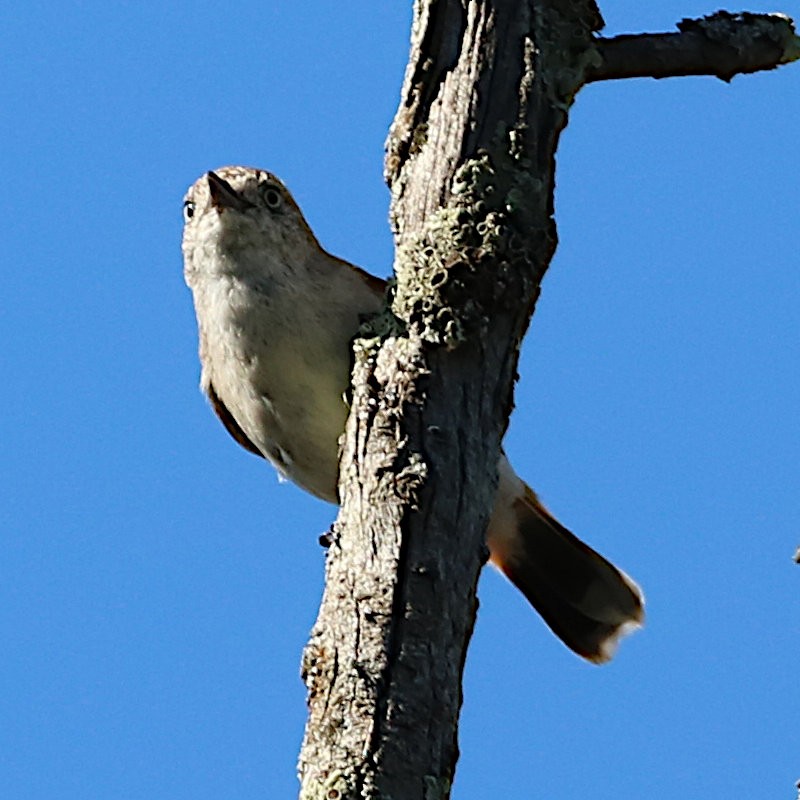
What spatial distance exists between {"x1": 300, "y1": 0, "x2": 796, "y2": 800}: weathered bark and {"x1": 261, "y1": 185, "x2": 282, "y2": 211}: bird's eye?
6.07 ft

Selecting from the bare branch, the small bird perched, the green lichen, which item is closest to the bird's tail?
the small bird perched

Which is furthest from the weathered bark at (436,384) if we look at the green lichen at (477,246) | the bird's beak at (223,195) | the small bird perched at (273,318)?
the bird's beak at (223,195)

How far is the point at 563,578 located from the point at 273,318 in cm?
225

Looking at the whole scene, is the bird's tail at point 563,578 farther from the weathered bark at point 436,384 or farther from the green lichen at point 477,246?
the green lichen at point 477,246

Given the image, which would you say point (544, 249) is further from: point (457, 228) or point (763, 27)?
point (763, 27)

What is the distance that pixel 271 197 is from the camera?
668 cm

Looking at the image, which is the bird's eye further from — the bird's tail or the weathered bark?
the weathered bark

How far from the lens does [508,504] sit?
7.31 metres

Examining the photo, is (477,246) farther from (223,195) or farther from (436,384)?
(223,195)

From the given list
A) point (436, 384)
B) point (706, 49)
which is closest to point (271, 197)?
point (706, 49)

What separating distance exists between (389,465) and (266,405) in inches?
79.2

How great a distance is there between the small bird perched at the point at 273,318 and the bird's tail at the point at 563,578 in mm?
176

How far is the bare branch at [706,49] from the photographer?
491cm

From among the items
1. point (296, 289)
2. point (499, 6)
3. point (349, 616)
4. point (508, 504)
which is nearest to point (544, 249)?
point (499, 6)
